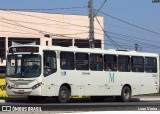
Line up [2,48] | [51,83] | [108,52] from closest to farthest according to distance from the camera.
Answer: [51,83]
[108,52]
[2,48]

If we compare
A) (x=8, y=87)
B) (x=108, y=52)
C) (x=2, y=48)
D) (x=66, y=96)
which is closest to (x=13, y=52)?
(x=8, y=87)

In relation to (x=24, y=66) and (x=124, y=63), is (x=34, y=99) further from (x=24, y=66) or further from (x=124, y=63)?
(x=124, y=63)

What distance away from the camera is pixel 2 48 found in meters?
70.1

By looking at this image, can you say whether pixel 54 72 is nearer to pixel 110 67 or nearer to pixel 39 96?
pixel 39 96

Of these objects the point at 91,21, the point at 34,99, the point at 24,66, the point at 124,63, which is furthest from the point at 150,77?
the point at 24,66

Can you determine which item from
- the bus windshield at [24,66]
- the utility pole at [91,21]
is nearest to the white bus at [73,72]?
the bus windshield at [24,66]

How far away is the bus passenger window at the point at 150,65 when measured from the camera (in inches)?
1248

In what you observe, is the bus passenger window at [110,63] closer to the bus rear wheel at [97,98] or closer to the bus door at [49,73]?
the bus rear wheel at [97,98]

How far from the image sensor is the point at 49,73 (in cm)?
2547

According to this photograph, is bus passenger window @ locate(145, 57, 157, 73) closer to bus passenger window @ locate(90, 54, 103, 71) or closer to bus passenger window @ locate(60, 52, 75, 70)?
bus passenger window @ locate(90, 54, 103, 71)

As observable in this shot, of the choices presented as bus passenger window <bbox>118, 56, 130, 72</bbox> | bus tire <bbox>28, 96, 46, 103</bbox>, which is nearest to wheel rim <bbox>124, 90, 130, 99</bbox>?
bus passenger window <bbox>118, 56, 130, 72</bbox>

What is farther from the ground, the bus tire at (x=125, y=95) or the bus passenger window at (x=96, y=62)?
the bus passenger window at (x=96, y=62)

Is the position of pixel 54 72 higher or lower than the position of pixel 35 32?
lower

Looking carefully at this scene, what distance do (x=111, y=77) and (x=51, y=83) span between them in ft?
16.0
